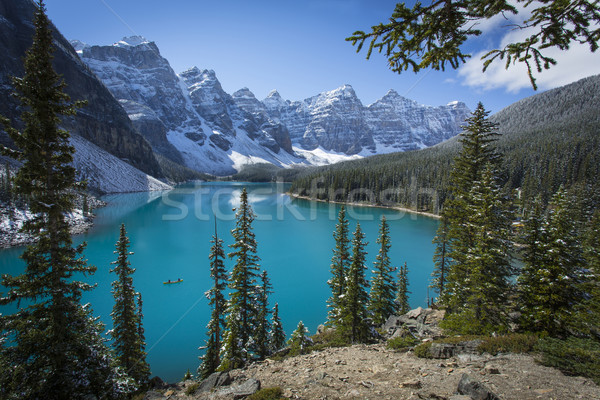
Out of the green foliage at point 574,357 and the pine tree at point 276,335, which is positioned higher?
the green foliage at point 574,357

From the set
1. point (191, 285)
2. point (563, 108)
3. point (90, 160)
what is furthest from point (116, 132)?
point (563, 108)

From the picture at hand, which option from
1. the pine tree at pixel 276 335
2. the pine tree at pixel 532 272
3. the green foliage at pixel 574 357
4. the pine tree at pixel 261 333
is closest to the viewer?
the green foliage at pixel 574 357

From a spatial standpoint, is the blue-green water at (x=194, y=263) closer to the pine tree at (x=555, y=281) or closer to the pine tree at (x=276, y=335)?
the pine tree at (x=276, y=335)

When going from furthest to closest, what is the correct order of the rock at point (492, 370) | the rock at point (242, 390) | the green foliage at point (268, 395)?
the rock at point (242, 390) < the green foliage at point (268, 395) < the rock at point (492, 370)

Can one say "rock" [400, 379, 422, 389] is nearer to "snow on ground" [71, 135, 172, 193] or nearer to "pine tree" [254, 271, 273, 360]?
"pine tree" [254, 271, 273, 360]

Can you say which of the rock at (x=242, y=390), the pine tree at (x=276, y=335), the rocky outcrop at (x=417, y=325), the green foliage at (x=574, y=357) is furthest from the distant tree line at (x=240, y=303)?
the green foliage at (x=574, y=357)

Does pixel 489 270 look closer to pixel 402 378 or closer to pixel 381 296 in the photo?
pixel 402 378

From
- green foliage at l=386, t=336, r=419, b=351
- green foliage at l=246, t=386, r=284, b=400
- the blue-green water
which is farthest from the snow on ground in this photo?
green foliage at l=386, t=336, r=419, b=351

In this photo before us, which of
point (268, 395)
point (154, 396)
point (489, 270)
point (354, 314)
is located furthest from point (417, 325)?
point (154, 396)
